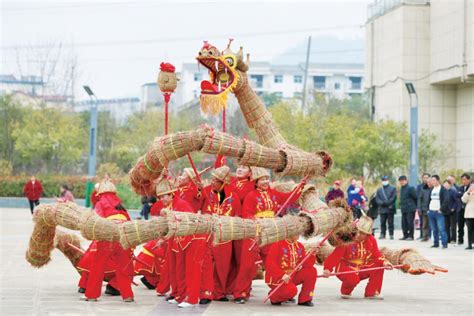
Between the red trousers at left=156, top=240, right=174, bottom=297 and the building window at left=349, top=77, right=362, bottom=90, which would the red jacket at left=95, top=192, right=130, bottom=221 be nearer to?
the red trousers at left=156, top=240, right=174, bottom=297

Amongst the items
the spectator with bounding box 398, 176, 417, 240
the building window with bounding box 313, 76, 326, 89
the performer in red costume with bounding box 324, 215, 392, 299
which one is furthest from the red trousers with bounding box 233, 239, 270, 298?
the building window with bounding box 313, 76, 326, 89

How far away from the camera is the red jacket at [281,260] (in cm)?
1259

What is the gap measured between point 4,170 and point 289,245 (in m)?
40.6

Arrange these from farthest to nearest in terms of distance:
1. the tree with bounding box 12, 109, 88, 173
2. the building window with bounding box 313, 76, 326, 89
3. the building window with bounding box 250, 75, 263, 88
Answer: the building window with bounding box 313, 76, 326, 89 → the building window with bounding box 250, 75, 263, 88 → the tree with bounding box 12, 109, 88, 173

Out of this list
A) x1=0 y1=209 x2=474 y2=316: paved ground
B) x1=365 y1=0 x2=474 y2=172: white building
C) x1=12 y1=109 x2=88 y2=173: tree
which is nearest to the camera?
x1=0 y1=209 x2=474 y2=316: paved ground

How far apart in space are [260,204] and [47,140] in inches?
1568

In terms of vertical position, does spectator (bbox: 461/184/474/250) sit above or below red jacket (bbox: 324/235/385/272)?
above

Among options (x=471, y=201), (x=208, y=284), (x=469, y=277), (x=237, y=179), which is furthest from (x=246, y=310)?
(x=471, y=201)

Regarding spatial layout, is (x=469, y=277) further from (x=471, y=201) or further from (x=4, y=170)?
(x=4, y=170)

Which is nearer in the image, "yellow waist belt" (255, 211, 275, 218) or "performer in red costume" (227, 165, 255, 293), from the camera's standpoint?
"yellow waist belt" (255, 211, 275, 218)

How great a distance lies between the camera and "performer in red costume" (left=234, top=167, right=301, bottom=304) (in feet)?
42.3

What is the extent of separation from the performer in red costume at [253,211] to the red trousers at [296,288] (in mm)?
450

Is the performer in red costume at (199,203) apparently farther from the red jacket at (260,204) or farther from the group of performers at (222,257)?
the red jacket at (260,204)

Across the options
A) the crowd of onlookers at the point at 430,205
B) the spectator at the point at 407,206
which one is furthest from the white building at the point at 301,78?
the spectator at the point at 407,206
